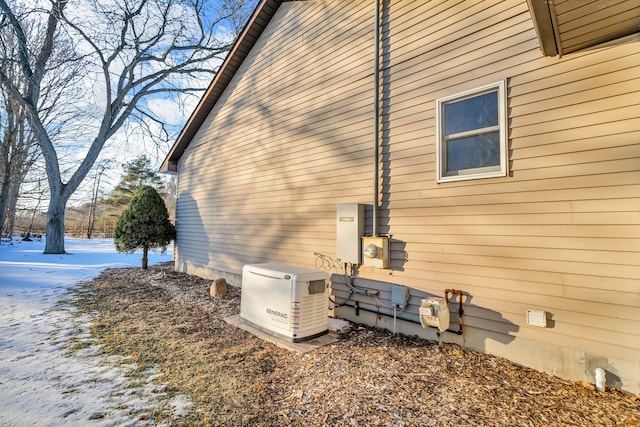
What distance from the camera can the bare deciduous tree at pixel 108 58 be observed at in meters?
11.6

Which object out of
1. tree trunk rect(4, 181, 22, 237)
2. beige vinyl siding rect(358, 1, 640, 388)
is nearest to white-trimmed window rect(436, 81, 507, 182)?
beige vinyl siding rect(358, 1, 640, 388)

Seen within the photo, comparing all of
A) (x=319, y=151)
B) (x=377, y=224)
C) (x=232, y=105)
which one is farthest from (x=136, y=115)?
(x=377, y=224)

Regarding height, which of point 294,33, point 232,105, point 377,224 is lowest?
point 377,224

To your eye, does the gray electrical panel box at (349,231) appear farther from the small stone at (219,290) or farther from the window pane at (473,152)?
the small stone at (219,290)

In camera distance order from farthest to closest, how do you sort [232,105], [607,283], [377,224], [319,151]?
[232,105], [319,151], [377,224], [607,283]

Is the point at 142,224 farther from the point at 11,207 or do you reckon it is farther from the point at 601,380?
the point at 11,207

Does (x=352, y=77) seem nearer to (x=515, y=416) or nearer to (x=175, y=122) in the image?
(x=515, y=416)

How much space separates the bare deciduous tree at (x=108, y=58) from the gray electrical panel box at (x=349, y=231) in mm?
11703

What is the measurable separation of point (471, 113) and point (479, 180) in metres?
0.89

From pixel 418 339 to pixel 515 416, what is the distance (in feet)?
5.20

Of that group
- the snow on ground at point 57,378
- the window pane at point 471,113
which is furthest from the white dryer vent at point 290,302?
the window pane at point 471,113

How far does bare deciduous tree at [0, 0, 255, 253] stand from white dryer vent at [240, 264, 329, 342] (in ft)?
40.9

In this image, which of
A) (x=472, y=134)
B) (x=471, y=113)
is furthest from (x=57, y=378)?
(x=471, y=113)

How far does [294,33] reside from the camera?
631 cm
